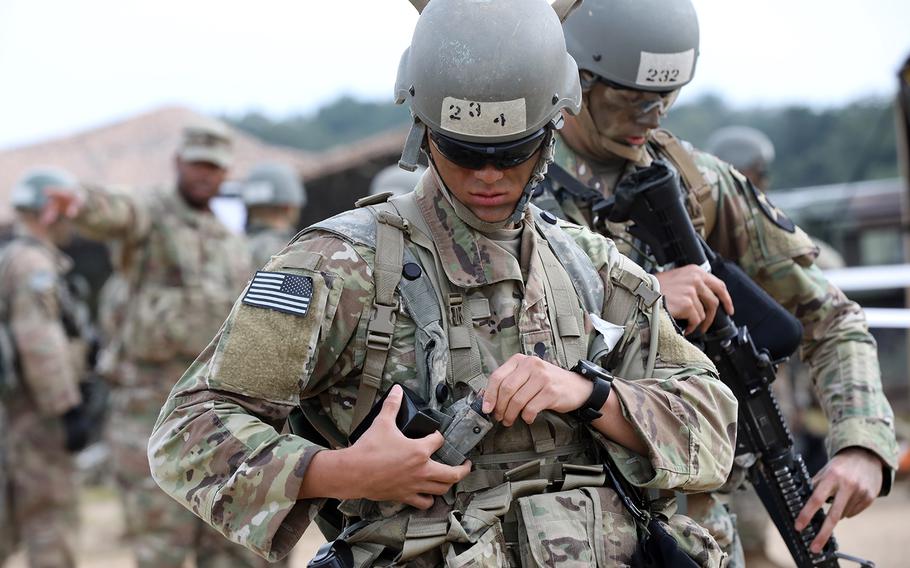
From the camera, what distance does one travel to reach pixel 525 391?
7.59 ft

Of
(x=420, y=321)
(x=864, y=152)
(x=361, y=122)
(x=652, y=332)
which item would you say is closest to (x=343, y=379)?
(x=420, y=321)

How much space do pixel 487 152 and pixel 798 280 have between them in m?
1.66

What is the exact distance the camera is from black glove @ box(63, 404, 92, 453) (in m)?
7.64

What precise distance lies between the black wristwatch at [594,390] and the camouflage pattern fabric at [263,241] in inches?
206

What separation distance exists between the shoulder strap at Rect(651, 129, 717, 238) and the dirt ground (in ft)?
16.2

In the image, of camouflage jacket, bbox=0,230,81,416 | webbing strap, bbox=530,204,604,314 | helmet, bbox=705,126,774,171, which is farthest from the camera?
helmet, bbox=705,126,774,171

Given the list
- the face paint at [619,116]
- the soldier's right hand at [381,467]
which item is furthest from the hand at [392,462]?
the face paint at [619,116]

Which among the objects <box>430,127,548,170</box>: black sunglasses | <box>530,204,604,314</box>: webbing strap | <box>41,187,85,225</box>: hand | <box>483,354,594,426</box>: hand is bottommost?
<box>41,187,85,225</box>: hand

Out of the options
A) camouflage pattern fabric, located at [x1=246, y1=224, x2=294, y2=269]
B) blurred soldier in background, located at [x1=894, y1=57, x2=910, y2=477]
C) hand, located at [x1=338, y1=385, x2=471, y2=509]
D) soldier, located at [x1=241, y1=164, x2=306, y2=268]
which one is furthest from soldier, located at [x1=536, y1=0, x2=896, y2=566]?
soldier, located at [x1=241, y1=164, x2=306, y2=268]

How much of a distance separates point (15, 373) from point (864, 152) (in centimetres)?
2208

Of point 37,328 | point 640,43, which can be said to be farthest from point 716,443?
point 37,328

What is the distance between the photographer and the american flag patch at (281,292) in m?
2.35

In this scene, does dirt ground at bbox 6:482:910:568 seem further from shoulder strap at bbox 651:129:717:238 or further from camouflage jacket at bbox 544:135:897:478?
shoulder strap at bbox 651:129:717:238

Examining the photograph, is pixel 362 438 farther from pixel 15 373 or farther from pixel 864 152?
pixel 864 152
